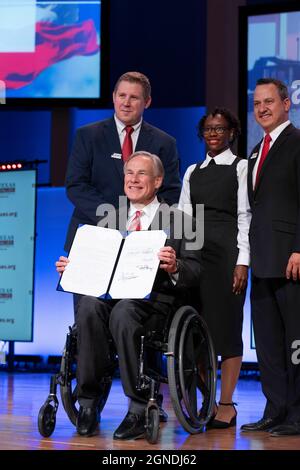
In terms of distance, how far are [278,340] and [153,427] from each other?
2.14 ft

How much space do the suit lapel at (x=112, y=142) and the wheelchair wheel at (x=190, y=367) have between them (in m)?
0.71

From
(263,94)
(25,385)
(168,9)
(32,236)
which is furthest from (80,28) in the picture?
(263,94)

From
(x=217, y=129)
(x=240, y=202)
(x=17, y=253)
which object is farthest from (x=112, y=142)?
(x=17, y=253)

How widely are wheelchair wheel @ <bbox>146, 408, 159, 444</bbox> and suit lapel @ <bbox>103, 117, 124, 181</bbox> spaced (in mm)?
1010

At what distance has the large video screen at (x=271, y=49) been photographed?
5.38 metres

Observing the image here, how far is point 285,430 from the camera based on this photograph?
9.81 feet

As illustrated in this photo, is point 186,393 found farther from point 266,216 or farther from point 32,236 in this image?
point 32,236

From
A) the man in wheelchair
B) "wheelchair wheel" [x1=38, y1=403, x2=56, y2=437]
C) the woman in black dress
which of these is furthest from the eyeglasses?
"wheelchair wheel" [x1=38, y1=403, x2=56, y2=437]

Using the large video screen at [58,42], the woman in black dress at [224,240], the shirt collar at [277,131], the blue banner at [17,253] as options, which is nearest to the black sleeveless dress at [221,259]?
the woman in black dress at [224,240]

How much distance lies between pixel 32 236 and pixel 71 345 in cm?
275

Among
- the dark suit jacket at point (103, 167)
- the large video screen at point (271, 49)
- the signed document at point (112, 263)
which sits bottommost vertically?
the signed document at point (112, 263)

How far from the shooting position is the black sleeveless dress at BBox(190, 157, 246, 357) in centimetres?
329

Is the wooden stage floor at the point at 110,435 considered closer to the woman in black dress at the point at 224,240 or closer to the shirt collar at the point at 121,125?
the woman in black dress at the point at 224,240

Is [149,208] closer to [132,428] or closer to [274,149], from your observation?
[274,149]
